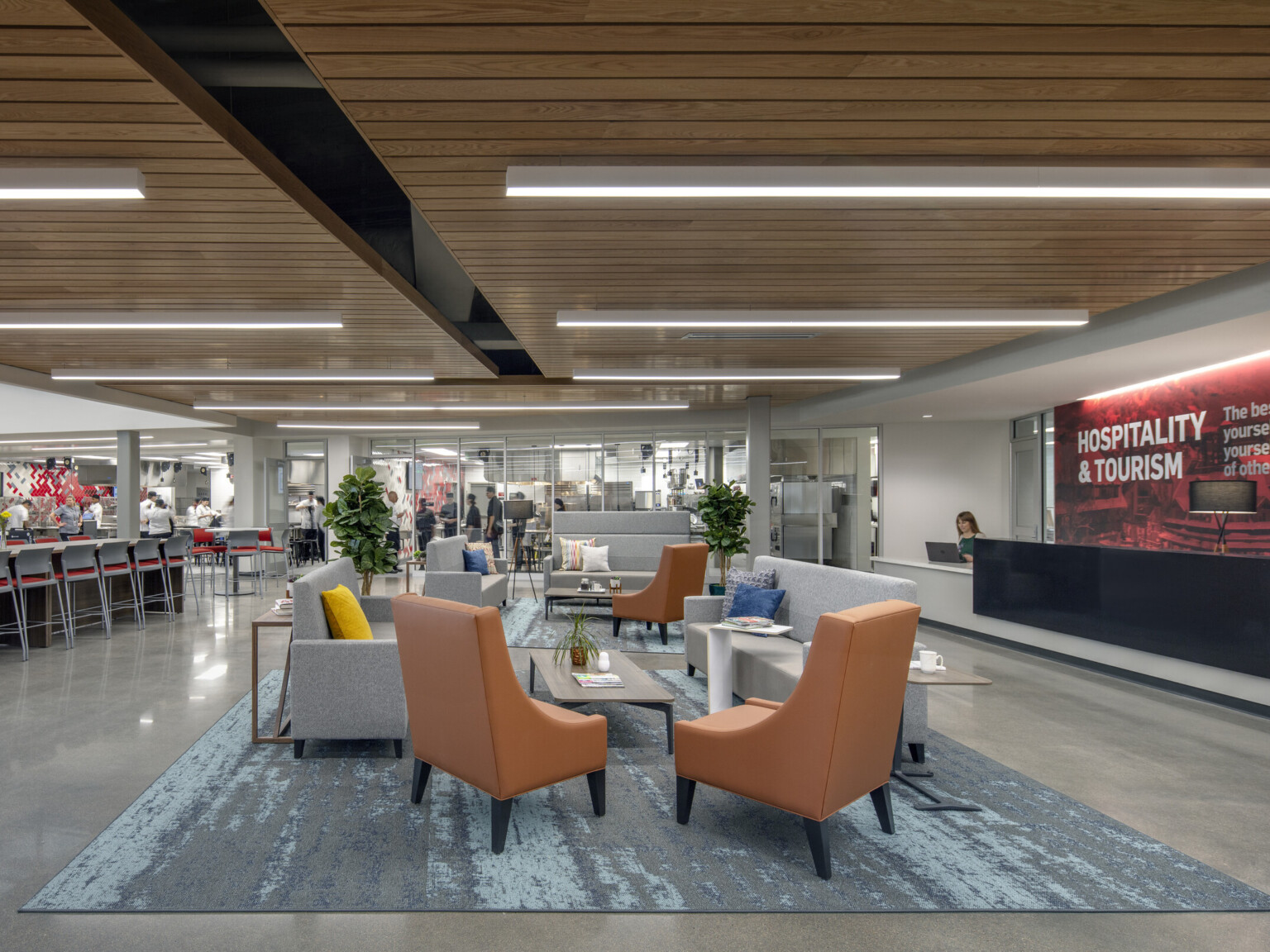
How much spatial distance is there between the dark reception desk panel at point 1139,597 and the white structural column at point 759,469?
319 cm

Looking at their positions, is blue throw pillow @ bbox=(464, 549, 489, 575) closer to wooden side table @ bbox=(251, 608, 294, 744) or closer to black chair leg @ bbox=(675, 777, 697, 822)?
wooden side table @ bbox=(251, 608, 294, 744)

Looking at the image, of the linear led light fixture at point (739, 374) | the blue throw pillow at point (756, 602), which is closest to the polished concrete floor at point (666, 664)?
the blue throw pillow at point (756, 602)

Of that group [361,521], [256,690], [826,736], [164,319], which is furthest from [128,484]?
[826,736]

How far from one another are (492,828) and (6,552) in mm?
6551

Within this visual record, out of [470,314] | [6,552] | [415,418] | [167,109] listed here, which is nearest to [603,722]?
[167,109]

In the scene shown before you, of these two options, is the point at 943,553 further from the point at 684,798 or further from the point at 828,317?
the point at 684,798

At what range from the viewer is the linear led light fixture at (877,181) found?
3027 mm

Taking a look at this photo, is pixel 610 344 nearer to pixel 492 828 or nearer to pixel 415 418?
pixel 492 828

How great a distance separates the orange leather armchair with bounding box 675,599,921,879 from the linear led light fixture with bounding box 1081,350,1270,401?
4987 mm

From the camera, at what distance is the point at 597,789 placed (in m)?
3.42

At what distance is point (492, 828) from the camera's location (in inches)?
120

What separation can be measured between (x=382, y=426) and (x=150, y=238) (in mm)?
9670

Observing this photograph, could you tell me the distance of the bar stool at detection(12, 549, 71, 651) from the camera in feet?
22.1

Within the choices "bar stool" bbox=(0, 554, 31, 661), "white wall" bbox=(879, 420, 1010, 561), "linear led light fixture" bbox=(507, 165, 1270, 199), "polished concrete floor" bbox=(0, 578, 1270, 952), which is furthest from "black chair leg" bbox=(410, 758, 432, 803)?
"white wall" bbox=(879, 420, 1010, 561)
